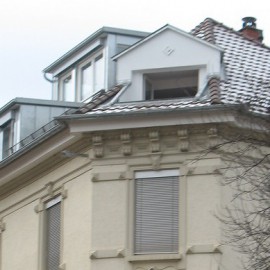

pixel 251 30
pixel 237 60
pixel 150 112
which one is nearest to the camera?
pixel 150 112

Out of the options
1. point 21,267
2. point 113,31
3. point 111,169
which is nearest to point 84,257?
point 111,169

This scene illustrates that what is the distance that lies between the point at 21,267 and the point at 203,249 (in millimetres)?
6871

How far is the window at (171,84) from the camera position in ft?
106

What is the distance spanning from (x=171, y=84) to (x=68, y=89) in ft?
17.7

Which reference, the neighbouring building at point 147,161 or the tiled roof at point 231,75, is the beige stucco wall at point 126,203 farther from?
the tiled roof at point 231,75

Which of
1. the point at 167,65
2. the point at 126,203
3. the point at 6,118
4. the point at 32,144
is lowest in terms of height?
the point at 126,203

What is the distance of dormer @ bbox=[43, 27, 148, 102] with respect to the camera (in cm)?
3509

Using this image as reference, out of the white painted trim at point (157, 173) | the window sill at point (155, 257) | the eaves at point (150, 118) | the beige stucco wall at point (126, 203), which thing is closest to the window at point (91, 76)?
the beige stucco wall at point (126, 203)

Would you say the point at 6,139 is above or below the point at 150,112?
above

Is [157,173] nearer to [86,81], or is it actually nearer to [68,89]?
[86,81]

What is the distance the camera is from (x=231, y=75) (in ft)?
107

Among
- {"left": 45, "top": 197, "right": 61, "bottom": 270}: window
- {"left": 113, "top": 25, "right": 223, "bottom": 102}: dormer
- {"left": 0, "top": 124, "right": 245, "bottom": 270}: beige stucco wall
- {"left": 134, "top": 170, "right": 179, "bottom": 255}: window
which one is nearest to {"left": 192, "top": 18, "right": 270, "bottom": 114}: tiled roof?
{"left": 113, "top": 25, "right": 223, "bottom": 102}: dormer

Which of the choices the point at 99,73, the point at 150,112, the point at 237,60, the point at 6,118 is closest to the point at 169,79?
the point at 237,60

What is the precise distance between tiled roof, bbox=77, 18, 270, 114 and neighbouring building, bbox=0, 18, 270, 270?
0.05m
